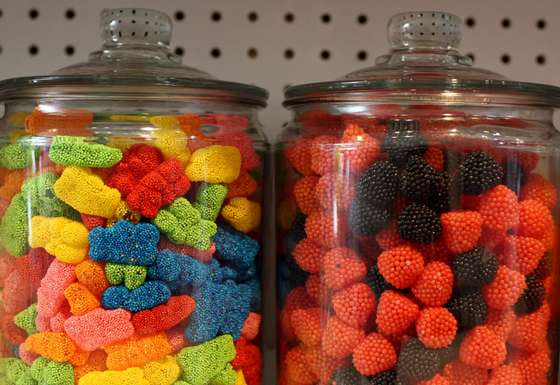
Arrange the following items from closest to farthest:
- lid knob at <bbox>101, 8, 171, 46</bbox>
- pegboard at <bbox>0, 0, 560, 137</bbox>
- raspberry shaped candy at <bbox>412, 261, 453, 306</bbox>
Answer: raspberry shaped candy at <bbox>412, 261, 453, 306</bbox> < lid knob at <bbox>101, 8, 171, 46</bbox> < pegboard at <bbox>0, 0, 560, 137</bbox>

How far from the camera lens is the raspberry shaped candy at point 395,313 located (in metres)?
0.60

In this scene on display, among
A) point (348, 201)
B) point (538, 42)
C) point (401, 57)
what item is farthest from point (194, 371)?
point (538, 42)

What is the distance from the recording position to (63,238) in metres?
0.61

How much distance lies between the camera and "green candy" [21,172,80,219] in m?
0.63

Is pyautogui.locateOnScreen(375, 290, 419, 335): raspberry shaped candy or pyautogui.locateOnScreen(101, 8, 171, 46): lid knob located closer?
pyautogui.locateOnScreen(375, 290, 419, 335): raspberry shaped candy

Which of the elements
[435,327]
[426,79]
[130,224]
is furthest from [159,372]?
[426,79]

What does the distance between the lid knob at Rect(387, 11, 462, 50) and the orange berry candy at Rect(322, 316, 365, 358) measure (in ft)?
0.96

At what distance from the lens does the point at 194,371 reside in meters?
0.63

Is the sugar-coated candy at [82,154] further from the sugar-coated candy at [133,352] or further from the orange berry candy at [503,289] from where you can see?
the orange berry candy at [503,289]

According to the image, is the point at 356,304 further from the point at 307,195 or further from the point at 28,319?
the point at 28,319

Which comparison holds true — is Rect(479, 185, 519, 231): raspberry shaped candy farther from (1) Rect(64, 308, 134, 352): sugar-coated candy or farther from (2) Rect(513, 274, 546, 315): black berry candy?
(1) Rect(64, 308, 134, 352): sugar-coated candy

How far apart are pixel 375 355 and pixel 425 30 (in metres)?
0.33

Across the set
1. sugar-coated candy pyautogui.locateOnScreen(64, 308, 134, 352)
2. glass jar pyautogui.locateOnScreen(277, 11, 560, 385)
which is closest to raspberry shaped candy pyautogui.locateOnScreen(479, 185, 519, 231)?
glass jar pyautogui.locateOnScreen(277, 11, 560, 385)

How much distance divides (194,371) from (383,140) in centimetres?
26
